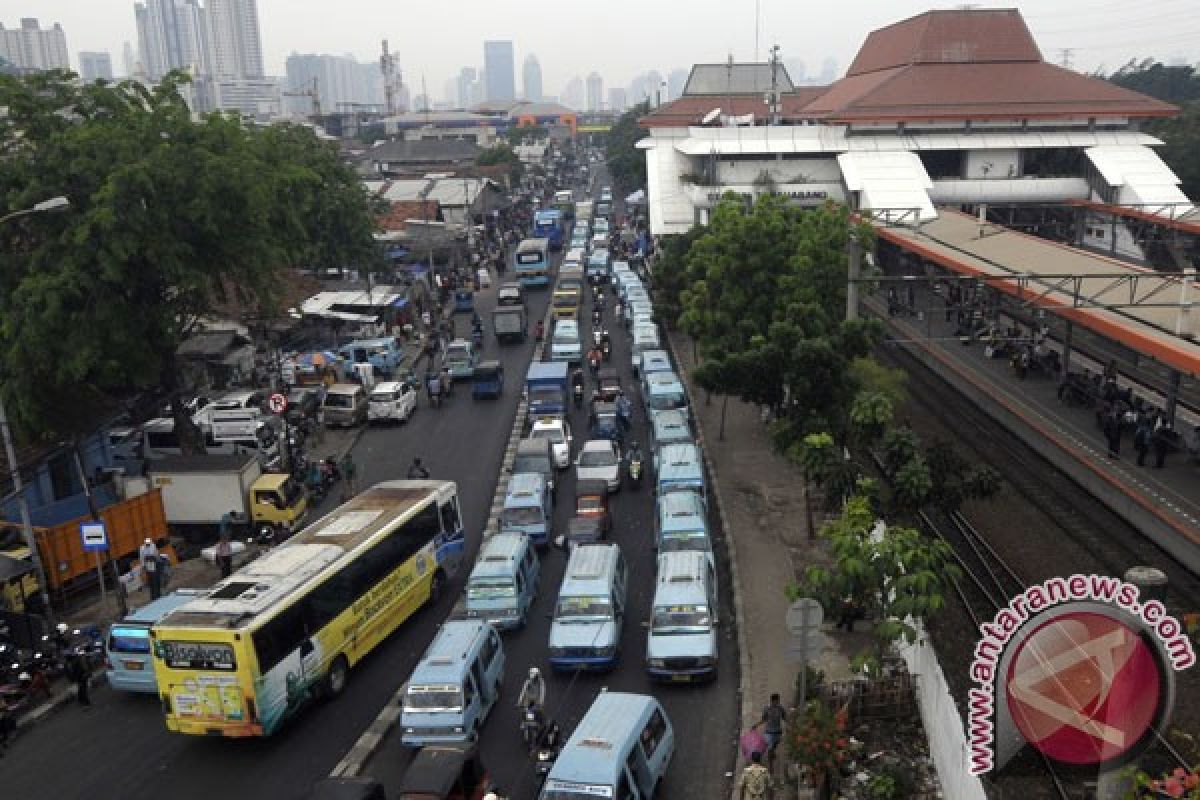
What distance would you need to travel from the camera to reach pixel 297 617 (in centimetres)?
1543

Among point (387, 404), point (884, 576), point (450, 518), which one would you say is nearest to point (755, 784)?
point (884, 576)

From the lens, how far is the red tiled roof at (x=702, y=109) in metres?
78.8

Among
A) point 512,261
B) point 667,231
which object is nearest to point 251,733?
point 667,231

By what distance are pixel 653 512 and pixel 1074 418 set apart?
1245 cm

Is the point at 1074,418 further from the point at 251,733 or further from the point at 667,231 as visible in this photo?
the point at 667,231

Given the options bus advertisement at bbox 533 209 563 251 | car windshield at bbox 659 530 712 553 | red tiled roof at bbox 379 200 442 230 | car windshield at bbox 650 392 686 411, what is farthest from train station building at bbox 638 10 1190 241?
car windshield at bbox 659 530 712 553

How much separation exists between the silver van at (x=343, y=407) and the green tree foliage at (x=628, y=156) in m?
63.4

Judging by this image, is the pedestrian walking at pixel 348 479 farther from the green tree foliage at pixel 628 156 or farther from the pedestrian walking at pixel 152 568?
the green tree foliage at pixel 628 156

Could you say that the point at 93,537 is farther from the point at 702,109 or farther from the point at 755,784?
the point at 702,109

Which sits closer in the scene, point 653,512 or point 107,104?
point 653,512

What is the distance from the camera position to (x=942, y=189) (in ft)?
186

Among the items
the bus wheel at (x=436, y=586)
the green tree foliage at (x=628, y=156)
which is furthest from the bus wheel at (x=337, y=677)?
the green tree foliage at (x=628, y=156)

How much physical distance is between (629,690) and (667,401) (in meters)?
14.5

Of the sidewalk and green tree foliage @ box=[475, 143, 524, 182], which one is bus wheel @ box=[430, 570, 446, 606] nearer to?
the sidewalk
